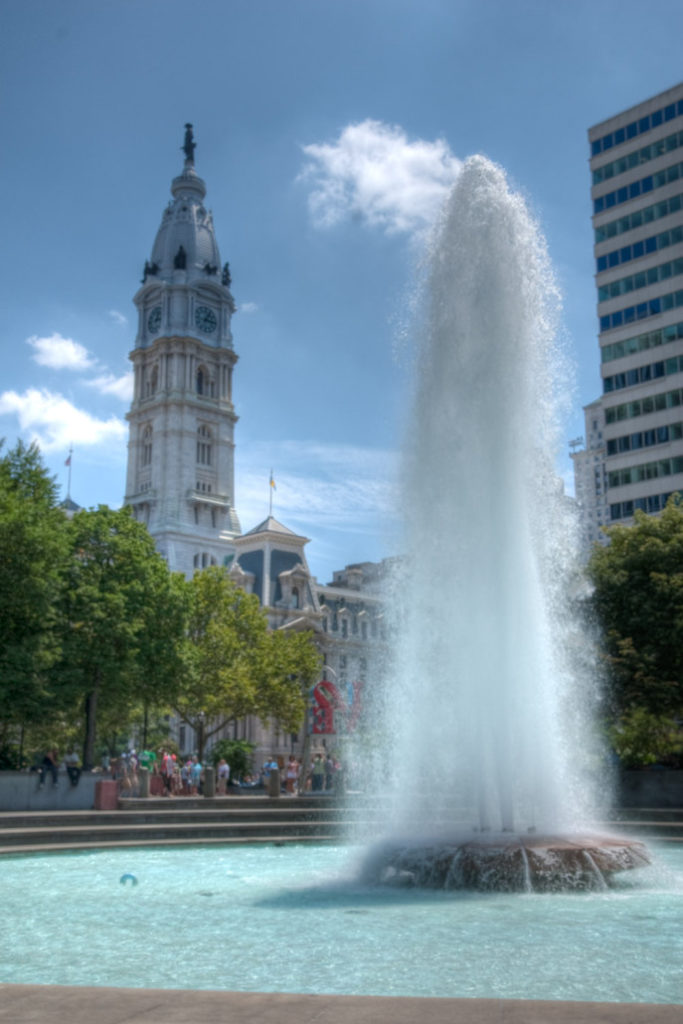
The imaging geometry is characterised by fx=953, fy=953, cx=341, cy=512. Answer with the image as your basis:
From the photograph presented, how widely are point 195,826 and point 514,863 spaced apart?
12.5 metres

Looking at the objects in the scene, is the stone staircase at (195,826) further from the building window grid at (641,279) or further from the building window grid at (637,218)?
the building window grid at (637,218)

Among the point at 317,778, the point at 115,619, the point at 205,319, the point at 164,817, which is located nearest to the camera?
the point at 164,817

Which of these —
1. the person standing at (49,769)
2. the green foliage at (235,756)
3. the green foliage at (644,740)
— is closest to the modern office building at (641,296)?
the green foliage at (644,740)

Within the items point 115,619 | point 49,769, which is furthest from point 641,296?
point 49,769

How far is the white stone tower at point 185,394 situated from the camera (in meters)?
122

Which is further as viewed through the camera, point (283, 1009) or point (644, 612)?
point (644, 612)

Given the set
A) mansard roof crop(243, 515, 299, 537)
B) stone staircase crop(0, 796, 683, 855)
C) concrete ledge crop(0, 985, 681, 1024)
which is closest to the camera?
concrete ledge crop(0, 985, 681, 1024)

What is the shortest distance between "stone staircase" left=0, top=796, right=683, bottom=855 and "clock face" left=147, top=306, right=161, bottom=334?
113127 mm

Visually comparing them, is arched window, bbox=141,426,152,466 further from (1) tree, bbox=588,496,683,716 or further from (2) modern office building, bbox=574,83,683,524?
(1) tree, bbox=588,496,683,716

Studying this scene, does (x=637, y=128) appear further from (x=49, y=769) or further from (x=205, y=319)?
(x=205, y=319)

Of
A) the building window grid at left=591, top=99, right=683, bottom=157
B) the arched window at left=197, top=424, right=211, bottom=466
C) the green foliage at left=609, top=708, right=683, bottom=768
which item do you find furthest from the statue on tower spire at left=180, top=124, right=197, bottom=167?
the green foliage at left=609, top=708, right=683, bottom=768

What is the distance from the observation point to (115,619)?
36.6 m

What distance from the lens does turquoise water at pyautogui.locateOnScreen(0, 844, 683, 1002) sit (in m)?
8.77

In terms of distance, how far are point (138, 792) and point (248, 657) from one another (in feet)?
88.9
